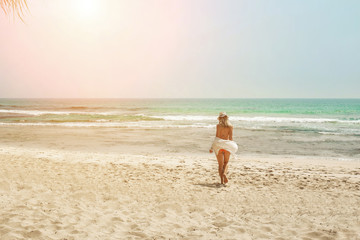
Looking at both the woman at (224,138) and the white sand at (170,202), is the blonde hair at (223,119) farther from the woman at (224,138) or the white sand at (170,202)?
the white sand at (170,202)

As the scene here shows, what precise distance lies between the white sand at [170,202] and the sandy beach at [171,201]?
0.05 ft

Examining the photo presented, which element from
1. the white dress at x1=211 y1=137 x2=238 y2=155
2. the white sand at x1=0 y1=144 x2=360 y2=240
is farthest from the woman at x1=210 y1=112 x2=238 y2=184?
the white sand at x1=0 y1=144 x2=360 y2=240

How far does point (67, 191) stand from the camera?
6.09 metres

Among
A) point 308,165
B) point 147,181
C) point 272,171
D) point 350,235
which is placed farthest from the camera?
point 308,165

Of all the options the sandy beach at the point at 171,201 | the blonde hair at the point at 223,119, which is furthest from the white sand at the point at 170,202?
the blonde hair at the point at 223,119

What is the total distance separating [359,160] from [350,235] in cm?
894

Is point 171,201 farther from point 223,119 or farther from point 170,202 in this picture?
point 223,119

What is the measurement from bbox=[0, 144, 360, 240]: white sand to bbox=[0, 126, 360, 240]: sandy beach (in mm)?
16

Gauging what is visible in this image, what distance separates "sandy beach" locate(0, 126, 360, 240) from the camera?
14.0ft

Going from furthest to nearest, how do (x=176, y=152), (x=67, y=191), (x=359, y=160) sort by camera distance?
(x=176, y=152) < (x=359, y=160) < (x=67, y=191)

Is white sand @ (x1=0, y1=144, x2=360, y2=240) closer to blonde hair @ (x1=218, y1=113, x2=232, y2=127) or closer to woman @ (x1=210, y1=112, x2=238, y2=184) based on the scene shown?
woman @ (x1=210, y1=112, x2=238, y2=184)

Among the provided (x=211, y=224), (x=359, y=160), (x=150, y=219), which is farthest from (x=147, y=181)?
(x=359, y=160)

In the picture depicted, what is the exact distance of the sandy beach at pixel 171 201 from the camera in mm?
4281

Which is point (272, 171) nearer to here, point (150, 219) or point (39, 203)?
point (150, 219)
